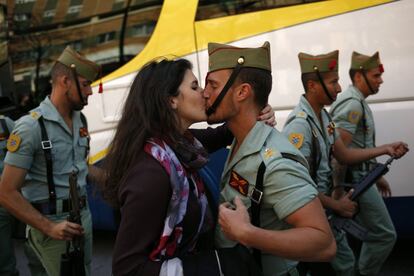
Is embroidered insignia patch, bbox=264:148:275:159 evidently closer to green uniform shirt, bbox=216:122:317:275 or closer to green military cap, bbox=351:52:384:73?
green uniform shirt, bbox=216:122:317:275

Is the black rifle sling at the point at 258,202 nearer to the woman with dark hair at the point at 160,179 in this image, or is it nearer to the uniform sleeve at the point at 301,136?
the woman with dark hair at the point at 160,179

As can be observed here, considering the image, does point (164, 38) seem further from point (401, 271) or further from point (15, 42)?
point (401, 271)

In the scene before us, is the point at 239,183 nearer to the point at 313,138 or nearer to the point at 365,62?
the point at 313,138

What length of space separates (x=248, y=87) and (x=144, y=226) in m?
0.59

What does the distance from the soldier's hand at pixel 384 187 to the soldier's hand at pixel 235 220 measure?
2.57 metres

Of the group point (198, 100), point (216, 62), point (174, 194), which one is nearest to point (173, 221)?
point (174, 194)

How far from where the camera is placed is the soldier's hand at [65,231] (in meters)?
2.47

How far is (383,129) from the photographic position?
3814 millimetres

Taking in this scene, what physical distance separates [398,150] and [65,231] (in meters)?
2.14

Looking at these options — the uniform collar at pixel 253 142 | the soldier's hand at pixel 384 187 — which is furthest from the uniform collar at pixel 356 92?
the uniform collar at pixel 253 142

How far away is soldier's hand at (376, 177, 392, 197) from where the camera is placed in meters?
3.78

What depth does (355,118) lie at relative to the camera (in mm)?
3449

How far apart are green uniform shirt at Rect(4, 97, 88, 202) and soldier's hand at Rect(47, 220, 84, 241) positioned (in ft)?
0.73

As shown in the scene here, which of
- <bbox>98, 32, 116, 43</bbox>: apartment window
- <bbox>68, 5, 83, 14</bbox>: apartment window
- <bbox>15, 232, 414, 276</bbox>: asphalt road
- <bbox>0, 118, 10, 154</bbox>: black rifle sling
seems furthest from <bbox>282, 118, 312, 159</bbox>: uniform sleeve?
<bbox>68, 5, 83, 14</bbox>: apartment window
